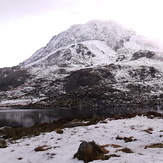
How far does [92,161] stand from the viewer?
1231 centimetres

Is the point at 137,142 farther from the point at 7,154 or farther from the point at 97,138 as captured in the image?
the point at 7,154

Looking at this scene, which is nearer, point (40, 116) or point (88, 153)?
point (88, 153)

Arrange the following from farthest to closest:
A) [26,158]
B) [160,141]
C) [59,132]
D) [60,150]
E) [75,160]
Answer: [59,132] < [160,141] < [60,150] < [26,158] < [75,160]

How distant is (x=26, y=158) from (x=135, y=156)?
7.24 metres

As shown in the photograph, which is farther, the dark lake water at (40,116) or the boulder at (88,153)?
the dark lake water at (40,116)

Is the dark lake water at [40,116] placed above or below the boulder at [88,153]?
below

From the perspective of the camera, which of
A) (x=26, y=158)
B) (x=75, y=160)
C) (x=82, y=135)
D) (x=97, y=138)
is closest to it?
(x=75, y=160)

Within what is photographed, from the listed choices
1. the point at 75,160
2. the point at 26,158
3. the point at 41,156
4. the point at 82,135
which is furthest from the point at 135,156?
the point at 82,135

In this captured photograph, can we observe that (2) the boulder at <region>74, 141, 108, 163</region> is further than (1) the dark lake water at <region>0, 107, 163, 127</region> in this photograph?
No

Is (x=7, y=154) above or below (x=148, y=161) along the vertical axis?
below

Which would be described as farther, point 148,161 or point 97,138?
point 97,138

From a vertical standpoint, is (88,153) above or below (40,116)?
above

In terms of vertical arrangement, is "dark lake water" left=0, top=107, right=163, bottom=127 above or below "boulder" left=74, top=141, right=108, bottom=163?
below

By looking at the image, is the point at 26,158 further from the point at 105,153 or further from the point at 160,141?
the point at 160,141
